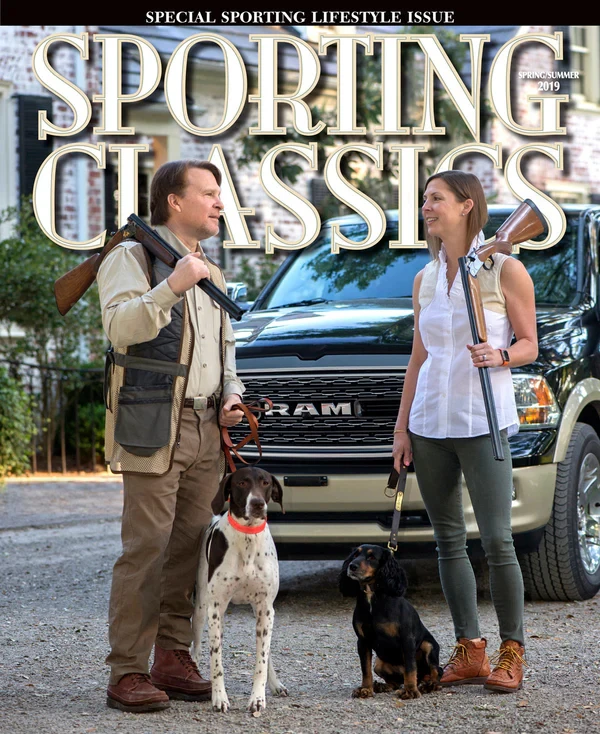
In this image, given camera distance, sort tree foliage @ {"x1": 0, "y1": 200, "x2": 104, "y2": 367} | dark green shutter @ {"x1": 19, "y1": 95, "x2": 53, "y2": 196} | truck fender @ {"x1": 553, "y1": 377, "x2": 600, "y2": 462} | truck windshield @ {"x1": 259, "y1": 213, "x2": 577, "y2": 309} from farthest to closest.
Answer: dark green shutter @ {"x1": 19, "y1": 95, "x2": 53, "y2": 196} < tree foliage @ {"x1": 0, "y1": 200, "x2": 104, "y2": 367} < truck windshield @ {"x1": 259, "y1": 213, "x2": 577, "y2": 309} < truck fender @ {"x1": 553, "y1": 377, "x2": 600, "y2": 462}

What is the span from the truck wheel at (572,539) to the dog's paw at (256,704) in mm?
2460

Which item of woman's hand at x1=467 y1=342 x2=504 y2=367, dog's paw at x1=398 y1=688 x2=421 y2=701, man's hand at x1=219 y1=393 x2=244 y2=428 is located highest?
woman's hand at x1=467 y1=342 x2=504 y2=367

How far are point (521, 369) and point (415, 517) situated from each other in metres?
0.95

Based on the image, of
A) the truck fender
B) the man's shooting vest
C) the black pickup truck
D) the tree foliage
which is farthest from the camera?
the tree foliage

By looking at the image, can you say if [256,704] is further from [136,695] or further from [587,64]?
[587,64]

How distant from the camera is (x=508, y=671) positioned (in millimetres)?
5027

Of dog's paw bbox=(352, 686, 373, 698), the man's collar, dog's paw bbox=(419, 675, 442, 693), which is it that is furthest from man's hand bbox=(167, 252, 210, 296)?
dog's paw bbox=(419, 675, 442, 693)

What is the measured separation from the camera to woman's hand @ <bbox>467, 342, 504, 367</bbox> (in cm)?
488

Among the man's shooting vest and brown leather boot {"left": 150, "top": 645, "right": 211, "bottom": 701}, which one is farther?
brown leather boot {"left": 150, "top": 645, "right": 211, "bottom": 701}

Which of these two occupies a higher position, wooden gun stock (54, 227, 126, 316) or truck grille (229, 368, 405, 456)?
wooden gun stock (54, 227, 126, 316)

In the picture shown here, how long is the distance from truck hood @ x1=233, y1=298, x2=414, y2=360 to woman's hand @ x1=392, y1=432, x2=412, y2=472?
1.32 m

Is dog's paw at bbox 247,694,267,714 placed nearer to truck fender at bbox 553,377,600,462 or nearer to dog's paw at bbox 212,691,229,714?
dog's paw at bbox 212,691,229,714

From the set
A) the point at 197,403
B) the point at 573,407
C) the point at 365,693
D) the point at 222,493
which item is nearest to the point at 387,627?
the point at 365,693

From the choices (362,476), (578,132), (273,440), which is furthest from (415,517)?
(578,132)
